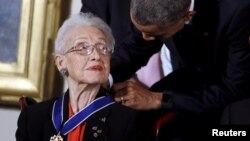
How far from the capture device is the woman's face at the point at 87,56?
1.20m

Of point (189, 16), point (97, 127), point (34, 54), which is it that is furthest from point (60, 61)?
point (34, 54)

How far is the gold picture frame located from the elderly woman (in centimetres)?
52

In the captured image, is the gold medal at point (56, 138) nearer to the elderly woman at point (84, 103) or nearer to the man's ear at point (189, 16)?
the elderly woman at point (84, 103)

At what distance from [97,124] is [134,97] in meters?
0.19

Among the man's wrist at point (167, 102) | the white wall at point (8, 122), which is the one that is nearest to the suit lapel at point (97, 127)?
the man's wrist at point (167, 102)

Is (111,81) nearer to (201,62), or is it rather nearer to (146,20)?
(146,20)

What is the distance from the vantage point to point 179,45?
1537 mm

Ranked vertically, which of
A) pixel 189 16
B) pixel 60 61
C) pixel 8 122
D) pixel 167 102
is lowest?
pixel 8 122

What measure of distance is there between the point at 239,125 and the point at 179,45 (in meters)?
0.31

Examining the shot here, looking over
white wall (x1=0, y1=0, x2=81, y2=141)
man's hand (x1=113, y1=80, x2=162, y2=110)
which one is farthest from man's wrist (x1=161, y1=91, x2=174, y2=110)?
white wall (x1=0, y1=0, x2=81, y2=141)

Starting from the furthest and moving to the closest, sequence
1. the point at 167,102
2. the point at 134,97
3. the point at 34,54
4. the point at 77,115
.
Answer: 1. the point at 34,54
2. the point at 167,102
3. the point at 134,97
4. the point at 77,115

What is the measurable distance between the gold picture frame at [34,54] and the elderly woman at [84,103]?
0.52 m

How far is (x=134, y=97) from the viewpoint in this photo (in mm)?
1377

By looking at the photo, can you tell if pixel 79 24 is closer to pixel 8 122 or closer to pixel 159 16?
pixel 159 16
